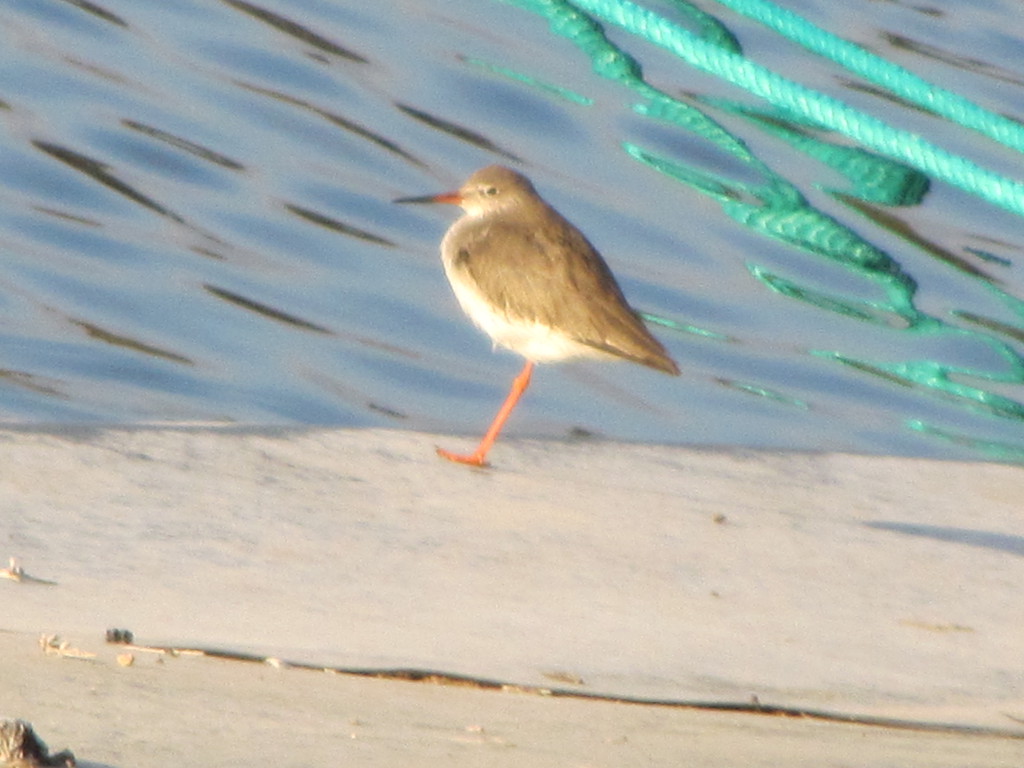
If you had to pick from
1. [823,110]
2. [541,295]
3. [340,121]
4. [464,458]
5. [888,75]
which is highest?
[888,75]

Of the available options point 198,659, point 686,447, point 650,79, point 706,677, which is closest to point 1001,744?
point 706,677

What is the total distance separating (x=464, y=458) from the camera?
540 centimetres

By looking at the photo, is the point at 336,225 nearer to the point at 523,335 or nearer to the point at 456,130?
the point at 456,130

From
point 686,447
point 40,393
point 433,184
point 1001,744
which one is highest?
point 1001,744

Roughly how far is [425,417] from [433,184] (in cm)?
205

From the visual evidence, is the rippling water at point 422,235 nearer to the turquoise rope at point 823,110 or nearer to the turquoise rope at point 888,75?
the turquoise rope at point 823,110

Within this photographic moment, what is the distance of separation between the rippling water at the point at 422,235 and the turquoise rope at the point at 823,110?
665mm

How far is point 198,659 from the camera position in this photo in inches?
135

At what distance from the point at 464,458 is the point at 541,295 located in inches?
24.5

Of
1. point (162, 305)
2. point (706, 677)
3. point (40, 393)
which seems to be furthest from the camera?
point (162, 305)

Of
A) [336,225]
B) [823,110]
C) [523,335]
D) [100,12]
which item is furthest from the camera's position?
[100,12]

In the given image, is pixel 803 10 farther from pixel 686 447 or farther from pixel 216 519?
pixel 216 519

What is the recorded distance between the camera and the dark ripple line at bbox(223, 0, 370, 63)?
10.9 metres

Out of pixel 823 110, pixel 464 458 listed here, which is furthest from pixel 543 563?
pixel 823 110
